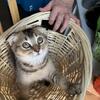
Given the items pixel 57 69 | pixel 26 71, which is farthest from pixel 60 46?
pixel 26 71

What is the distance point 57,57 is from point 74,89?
0.66 feet

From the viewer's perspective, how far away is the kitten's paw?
1.06 m

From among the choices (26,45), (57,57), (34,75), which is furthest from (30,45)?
(57,57)

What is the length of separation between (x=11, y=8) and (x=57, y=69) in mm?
277

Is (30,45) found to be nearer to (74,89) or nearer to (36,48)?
(36,48)

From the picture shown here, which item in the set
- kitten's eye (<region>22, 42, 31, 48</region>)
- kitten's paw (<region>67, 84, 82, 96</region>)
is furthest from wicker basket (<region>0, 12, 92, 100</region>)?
kitten's eye (<region>22, 42, 31, 48</region>)

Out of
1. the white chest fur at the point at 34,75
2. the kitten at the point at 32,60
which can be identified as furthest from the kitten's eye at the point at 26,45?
the white chest fur at the point at 34,75

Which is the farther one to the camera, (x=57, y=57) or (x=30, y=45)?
(x=57, y=57)

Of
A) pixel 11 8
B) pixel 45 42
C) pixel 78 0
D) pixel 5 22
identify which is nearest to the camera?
pixel 45 42

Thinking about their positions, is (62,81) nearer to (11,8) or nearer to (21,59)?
(21,59)

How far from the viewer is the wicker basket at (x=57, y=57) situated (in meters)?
1.12

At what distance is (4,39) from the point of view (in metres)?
1.17

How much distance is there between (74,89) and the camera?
1.08m

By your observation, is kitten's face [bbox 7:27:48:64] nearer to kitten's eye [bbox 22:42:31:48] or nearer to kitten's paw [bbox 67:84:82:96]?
kitten's eye [bbox 22:42:31:48]
